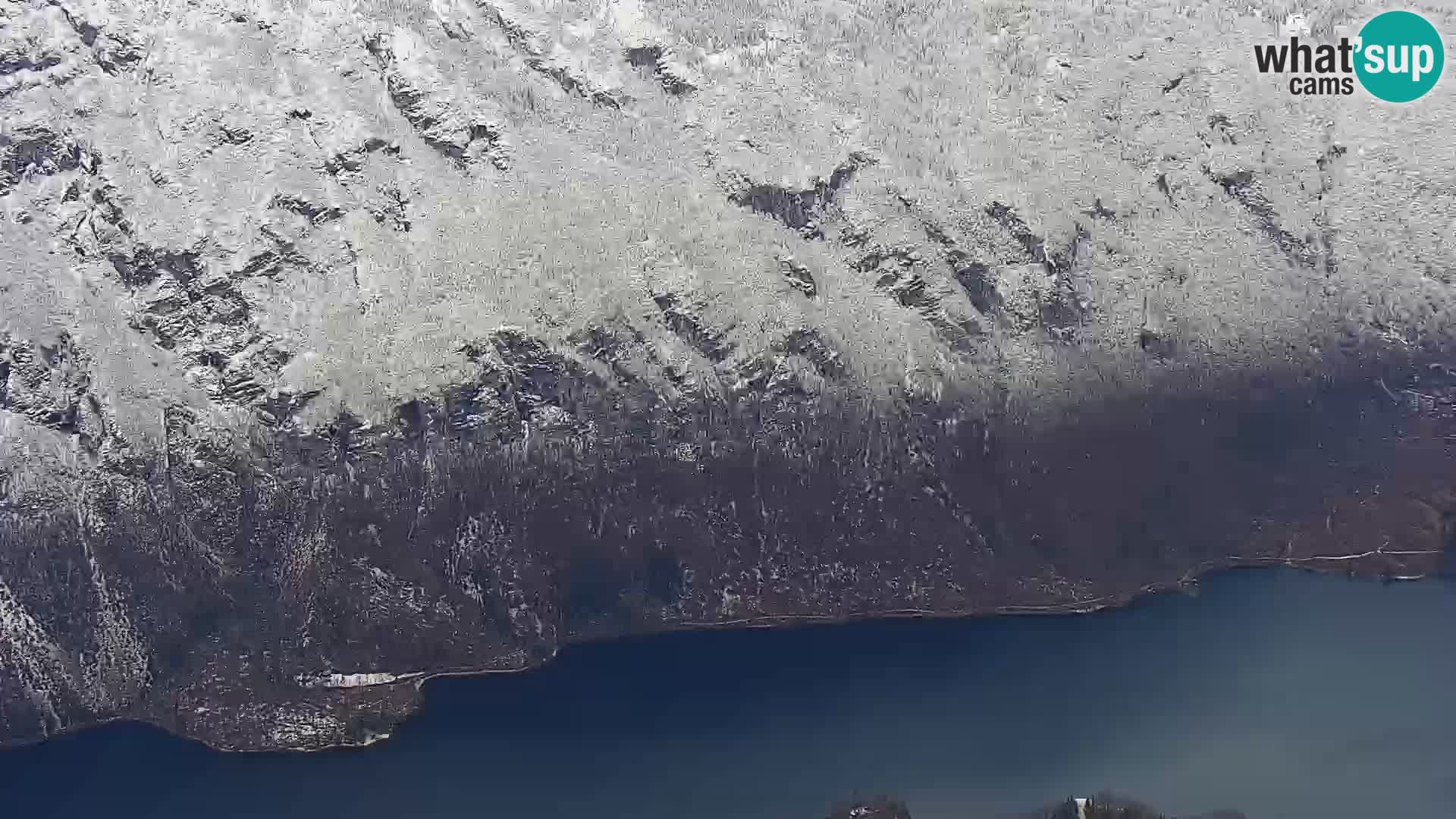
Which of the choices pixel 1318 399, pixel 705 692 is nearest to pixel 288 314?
pixel 705 692

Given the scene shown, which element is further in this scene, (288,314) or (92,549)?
(288,314)

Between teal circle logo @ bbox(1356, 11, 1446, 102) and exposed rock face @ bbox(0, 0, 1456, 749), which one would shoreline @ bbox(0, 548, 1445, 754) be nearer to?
exposed rock face @ bbox(0, 0, 1456, 749)

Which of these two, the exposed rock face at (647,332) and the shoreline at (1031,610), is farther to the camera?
the shoreline at (1031,610)

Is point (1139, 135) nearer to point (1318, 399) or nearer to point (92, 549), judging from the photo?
point (1318, 399)

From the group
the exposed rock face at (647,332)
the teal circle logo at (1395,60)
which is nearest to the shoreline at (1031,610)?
the exposed rock face at (647,332)

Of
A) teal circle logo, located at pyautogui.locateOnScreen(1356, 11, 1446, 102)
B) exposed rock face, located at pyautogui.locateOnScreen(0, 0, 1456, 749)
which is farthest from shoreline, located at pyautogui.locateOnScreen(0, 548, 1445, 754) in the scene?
teal circle logo, located at pyautogui.locateOnScreen(1356, 11, 1446, 102)

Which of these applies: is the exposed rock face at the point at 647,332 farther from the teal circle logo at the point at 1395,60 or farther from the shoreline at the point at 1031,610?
the teal circle logo at the point at 1395,60
